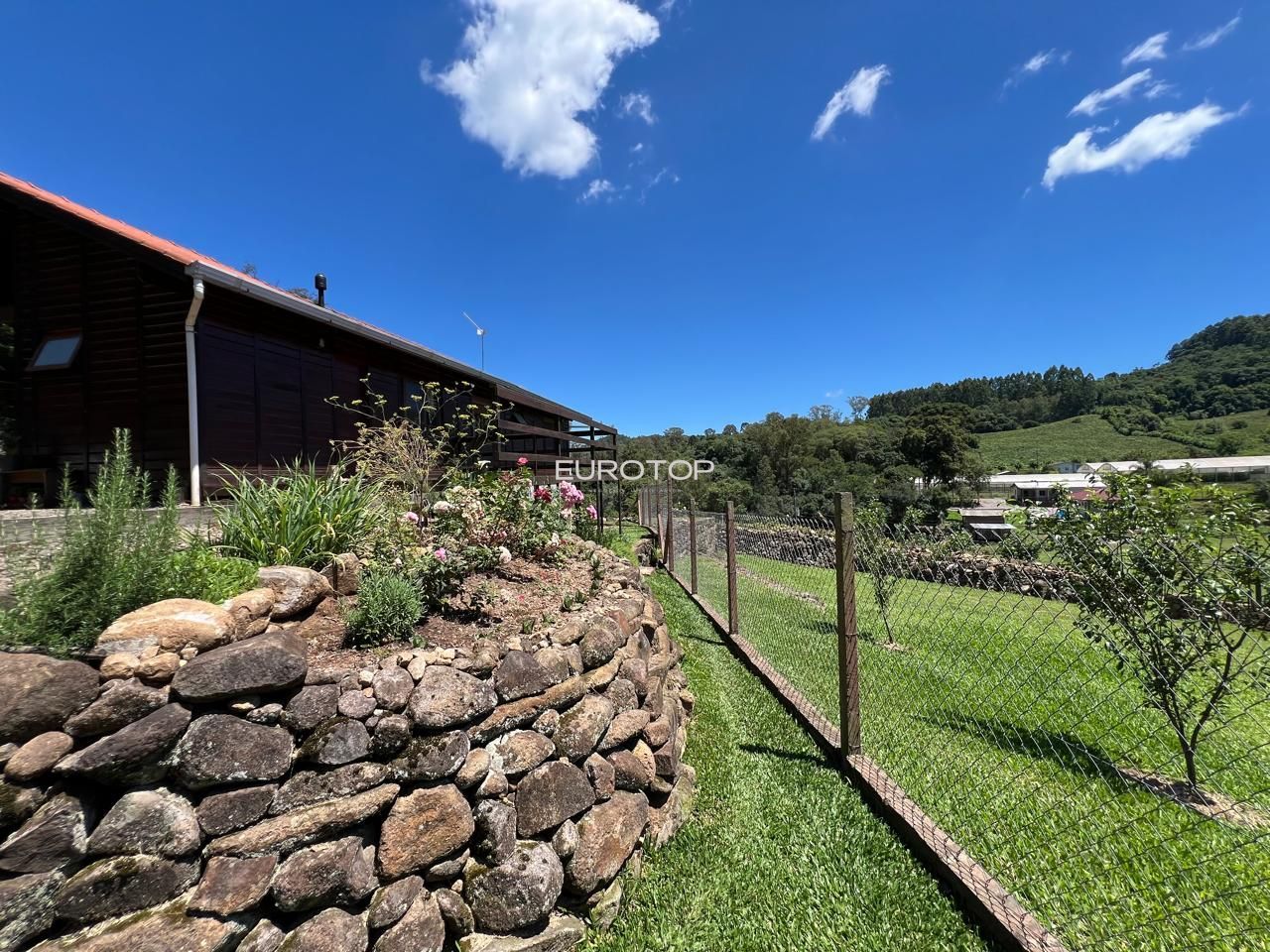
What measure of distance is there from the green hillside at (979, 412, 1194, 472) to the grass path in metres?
43.0

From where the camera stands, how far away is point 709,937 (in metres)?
2.11

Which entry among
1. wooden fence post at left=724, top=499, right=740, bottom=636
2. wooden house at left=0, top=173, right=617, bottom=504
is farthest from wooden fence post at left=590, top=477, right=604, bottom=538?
wooden house at left=0, top=173, right=617, bottom=504

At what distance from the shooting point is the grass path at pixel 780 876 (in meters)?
2.09

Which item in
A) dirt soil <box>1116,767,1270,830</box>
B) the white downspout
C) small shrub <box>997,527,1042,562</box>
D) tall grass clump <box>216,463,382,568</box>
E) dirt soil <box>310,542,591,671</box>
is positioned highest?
the white downspout

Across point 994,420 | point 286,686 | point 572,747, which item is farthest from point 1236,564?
point 994,420

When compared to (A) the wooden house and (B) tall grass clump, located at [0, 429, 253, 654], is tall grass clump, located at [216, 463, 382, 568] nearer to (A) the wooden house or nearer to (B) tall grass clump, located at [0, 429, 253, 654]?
(B) tall grass clump, located at [0, 429, 253, 654]

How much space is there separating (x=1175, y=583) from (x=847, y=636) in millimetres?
1845

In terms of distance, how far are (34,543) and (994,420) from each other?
233ft

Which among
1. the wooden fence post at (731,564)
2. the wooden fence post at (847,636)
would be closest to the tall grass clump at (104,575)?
the wooden fence post at (847,636)

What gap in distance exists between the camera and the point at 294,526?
9.88 ft

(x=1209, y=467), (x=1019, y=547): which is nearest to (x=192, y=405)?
(x=1019, y=547)

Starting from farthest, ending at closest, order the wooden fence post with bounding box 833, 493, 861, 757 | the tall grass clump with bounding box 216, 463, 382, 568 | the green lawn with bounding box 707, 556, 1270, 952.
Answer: the wooden fence post with bounding box 833, 493, 861, 757 → the tall grass clump with bounding box 216, 463, 382, 568 → the green lawn with bounding box 707, 556, 1270, 952

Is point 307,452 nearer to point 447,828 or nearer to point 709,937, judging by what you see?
point 447,828

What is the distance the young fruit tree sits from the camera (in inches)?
107
